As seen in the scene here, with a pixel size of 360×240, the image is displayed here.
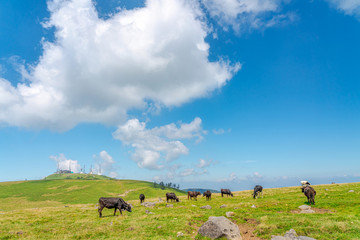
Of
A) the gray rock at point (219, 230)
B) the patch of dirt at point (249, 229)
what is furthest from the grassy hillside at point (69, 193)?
the gray rock at point (219, 230)

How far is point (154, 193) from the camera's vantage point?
142 meters

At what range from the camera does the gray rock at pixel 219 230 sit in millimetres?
15998

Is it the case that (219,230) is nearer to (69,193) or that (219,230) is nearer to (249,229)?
(249,229)

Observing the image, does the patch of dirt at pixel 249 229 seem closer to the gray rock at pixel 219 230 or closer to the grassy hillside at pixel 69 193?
the gray rock at pixel 219 230


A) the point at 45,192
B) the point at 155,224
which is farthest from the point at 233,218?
the point at 45,192

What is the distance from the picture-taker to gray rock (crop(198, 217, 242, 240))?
16.0m

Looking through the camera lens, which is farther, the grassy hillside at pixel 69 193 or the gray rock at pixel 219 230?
the grassy hillside at pixel 69 193

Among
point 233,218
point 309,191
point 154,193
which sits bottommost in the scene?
point 154,193

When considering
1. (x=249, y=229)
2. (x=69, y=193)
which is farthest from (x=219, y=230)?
(x=69, y=193)

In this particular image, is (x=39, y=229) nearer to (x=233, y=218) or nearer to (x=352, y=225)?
(x=233, y=218)

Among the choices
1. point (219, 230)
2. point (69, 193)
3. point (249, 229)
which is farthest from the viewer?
point (69, 193)

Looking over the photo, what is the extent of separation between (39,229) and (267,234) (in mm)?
22671

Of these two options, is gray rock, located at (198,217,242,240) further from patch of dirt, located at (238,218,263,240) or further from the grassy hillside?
the grassy hillside

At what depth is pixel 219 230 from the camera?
1606 centimetres
